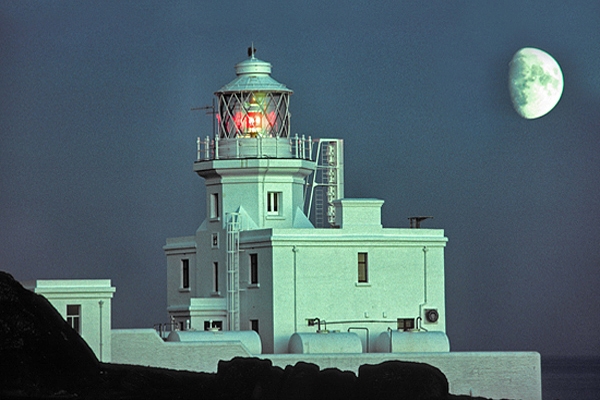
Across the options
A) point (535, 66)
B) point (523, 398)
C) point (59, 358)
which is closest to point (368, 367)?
point (59, 358)

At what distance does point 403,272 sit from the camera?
166 ft

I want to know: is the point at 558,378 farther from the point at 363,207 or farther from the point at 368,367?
the point at 368,367

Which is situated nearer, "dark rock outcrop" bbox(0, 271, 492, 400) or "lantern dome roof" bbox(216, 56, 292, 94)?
"dark rock outcrop" bbox(0, 271, 492, 400)

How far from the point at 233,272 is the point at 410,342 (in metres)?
5.18

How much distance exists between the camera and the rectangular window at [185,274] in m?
53.1

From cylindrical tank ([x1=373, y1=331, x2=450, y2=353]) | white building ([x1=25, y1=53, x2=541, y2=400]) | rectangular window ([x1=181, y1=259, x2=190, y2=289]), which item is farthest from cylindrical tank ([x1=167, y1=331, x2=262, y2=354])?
rectangular window ([x1=181, y1=259, x2=190, y2=289])

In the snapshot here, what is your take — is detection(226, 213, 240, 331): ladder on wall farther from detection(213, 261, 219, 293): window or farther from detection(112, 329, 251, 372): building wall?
detection(112, 329, 251, 372): building wall

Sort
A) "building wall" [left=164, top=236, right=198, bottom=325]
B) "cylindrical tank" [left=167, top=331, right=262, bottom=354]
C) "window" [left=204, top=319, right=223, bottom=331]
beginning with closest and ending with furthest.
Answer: "cylindrical tank" [left=167, top=331, right=262, bottom=354] < "window" [left=204, top=319, right=223, bottom=331] < "building wall" [left=164, top=236, right=198, bottom=325]

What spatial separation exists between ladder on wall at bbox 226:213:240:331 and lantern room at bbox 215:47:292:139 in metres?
2.44

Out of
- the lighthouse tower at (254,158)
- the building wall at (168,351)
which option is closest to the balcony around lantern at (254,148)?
the lighthouse tower at (254,158)

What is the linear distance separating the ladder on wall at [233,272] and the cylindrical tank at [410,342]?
3.85 m

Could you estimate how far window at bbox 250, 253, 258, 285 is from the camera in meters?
49.9

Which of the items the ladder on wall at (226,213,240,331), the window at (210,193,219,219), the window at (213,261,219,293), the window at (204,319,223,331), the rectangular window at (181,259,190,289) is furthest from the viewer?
the rectangular window at (181,259,190,289)

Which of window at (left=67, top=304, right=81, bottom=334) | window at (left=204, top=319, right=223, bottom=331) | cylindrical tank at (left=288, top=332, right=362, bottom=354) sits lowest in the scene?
cylindrical tank at (left=288, top=332, right=362, bottom=354)
